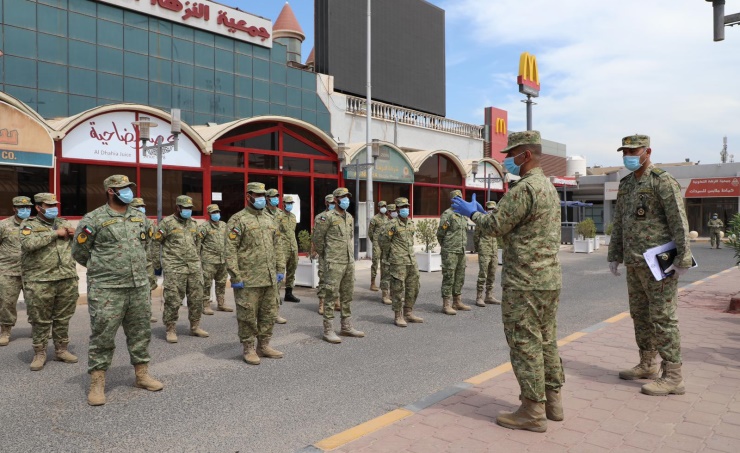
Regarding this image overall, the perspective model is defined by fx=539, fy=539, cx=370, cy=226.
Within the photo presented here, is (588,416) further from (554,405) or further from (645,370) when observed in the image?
(645,370)

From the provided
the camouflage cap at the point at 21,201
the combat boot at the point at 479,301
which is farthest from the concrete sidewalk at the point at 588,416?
the camouflage cap at the point at 21,201

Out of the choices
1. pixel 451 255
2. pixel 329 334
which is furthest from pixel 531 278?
pixel 451 255

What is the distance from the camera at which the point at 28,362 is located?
6203 millimetres

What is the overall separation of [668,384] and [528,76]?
24085 millimetres

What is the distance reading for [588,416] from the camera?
4.20 metres

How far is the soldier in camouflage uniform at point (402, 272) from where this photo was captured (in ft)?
27.1

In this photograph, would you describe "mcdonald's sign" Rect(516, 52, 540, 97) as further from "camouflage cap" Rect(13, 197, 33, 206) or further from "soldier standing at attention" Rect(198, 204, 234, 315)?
"camouflage cap" Rect(13, 197, 33, 206)

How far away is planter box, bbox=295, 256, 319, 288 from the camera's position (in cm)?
1245

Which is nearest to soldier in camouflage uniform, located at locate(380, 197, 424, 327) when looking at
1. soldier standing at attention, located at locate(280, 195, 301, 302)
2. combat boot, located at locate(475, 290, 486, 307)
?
combat boot, located at locate(475, 290, 486, 307)

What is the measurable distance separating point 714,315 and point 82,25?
60.3 feet

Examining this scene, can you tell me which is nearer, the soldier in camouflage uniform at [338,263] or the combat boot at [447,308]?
the soldier in camouflage uniform at [338,263]

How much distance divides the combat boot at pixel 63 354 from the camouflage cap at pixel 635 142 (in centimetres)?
631

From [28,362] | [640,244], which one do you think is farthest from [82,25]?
[640,244]

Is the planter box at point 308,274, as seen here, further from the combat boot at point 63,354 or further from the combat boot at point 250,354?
the combat boot at point 63,354
